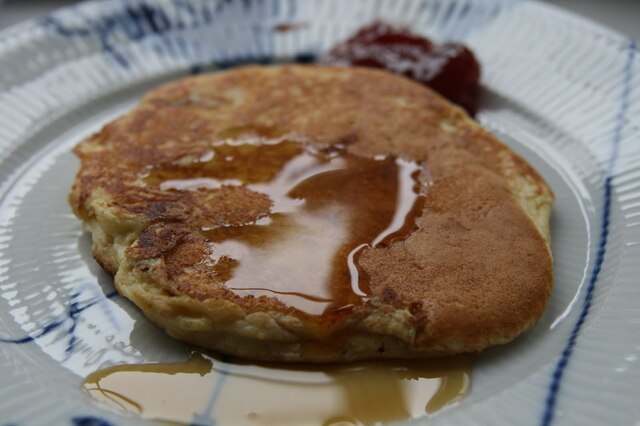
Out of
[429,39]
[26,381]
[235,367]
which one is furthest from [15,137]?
[429,39]

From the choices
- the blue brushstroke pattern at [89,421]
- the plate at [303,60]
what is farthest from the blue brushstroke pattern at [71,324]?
the blue brushstroke pattern at [89,421]

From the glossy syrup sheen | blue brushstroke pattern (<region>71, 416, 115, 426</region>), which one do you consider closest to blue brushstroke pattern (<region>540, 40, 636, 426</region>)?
the glossy syrup sheen

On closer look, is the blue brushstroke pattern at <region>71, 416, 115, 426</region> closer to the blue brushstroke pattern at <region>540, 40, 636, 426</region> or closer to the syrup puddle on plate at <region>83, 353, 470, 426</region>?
the syrup puddle on plate at <region>83, 353, 470, 426</region>

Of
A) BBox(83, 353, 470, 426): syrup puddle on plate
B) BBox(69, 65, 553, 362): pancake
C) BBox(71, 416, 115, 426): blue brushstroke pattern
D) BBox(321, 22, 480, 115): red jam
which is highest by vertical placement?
BBox(321, 22, 480, 115): red jam

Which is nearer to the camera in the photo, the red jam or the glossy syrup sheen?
the glossy syrup sheen

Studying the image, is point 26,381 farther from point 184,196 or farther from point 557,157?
point 557,157

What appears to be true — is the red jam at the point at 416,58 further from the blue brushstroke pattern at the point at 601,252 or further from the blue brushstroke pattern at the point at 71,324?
the blue brushstroke pattern at the point at 71,324

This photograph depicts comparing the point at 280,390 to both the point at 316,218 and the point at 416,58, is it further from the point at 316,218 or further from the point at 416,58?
the point at 416,58
